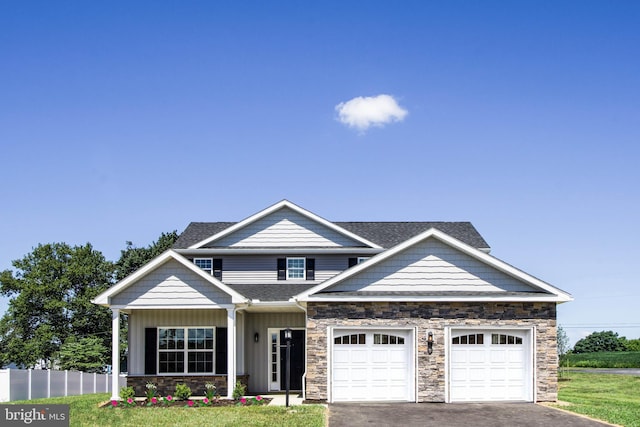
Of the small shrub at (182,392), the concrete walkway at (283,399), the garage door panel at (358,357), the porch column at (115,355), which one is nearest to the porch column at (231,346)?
the small shrub at (182,392)

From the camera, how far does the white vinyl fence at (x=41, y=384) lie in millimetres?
26859

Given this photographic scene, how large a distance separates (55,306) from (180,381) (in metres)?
34.1

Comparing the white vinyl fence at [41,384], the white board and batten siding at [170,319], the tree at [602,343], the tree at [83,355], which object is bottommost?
the tree at [602,343]

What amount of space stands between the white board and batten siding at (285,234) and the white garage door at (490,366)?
273 inches

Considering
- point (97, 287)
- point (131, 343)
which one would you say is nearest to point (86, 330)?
point (97, 287)

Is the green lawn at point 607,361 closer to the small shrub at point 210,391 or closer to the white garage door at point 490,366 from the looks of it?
the white garage door at point 490,366

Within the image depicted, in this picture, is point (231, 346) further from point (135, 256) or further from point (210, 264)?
point (135, 256)

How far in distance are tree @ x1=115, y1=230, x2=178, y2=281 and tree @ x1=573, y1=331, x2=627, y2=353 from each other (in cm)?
5100

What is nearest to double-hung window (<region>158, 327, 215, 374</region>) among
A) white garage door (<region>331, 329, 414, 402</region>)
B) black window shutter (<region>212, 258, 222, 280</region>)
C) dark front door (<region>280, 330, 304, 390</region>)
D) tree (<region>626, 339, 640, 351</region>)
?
dark front door (<region>280, 330, 304, 390</region>)

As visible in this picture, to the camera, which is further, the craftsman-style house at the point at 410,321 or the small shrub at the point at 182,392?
the small shrub at the point at 182,392

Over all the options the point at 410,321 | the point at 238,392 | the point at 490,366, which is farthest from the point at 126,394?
the point at 490,366

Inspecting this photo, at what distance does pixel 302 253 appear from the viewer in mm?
26875

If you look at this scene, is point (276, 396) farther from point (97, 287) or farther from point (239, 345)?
point (97, 287)

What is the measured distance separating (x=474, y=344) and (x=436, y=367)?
4.38 ft
